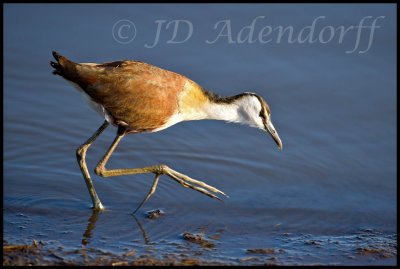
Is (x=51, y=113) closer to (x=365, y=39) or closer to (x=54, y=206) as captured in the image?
(x=54, y=206)

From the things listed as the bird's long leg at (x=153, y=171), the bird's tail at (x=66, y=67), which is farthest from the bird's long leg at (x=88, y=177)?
the bird's tail at (x=66, y=67)

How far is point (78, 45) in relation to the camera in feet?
31.4

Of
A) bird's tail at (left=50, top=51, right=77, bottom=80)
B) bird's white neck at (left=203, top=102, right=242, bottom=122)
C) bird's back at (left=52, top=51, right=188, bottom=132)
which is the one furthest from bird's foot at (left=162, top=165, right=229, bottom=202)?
bird's tail at (left=50, top=51, right=77, bottom=80)

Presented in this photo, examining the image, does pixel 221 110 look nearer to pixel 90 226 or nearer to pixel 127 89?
pixel 127 89

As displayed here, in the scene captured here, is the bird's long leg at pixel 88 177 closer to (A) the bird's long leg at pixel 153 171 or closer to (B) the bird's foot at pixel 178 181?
(A) the bird's long leg at pixel 153 171

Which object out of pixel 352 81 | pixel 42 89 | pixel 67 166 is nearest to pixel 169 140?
pixel 67 166

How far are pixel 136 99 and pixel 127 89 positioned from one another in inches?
4.8

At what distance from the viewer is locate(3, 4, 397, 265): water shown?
255 inches

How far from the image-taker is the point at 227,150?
325 inches

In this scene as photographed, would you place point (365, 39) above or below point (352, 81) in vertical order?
above

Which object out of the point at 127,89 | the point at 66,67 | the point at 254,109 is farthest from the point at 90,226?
the point at 254,109

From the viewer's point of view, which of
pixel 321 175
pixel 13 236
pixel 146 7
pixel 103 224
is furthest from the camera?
pixel 146 7

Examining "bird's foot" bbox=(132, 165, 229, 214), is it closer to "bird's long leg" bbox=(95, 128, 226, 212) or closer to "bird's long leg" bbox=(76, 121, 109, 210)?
"bird's long leg" bbox=(95, 128, 226, 212)

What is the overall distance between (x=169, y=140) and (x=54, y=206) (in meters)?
1.91
